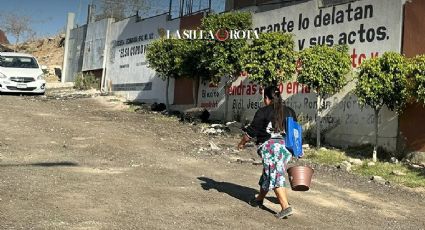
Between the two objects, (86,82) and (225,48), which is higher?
(225,48)

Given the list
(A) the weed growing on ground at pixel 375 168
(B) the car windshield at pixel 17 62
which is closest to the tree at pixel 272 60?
(A) the weed growing on ground at pixel 375 168

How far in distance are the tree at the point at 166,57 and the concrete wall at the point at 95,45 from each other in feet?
25.4

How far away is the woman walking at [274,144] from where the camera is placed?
627cm

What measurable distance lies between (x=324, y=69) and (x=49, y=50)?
32.2 metres

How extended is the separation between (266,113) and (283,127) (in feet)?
0.89

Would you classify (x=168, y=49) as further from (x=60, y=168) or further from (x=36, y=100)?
(x=60, y=168)

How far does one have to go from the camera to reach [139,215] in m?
5.88

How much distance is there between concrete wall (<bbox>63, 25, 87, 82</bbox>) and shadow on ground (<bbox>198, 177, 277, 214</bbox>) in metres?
22.6

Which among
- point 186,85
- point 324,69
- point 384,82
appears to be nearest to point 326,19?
point 324,69

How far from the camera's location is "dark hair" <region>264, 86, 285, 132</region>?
633 centimetres

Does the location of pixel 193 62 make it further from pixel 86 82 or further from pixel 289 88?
pixel 86 82

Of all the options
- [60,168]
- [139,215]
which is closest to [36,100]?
[60,168]

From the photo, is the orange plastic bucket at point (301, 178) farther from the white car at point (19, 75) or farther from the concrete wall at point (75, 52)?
the concrete wall at point (75, 52)

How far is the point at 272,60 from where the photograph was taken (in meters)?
13.8
